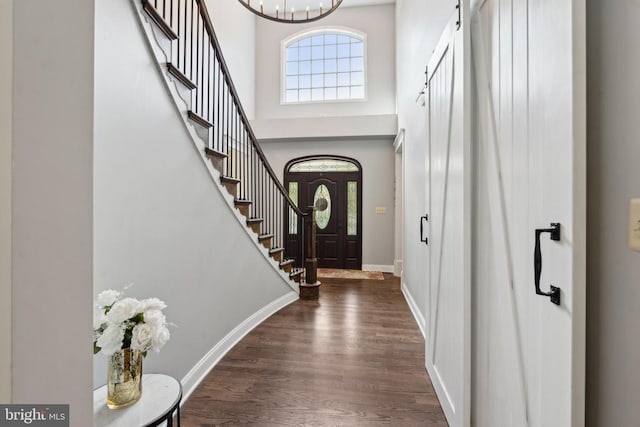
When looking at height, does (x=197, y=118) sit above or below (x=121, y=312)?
above

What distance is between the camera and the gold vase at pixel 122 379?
117 centimetres

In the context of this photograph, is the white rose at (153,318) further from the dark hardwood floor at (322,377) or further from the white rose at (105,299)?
the dark hardwood floor at (322,377)

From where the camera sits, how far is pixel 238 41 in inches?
229

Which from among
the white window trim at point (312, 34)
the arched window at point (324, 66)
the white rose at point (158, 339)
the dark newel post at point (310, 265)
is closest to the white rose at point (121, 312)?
the white rose at point (158, 339)

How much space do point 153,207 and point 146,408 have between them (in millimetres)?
967

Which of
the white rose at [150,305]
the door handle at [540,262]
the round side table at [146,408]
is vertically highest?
the door handle at [540,262]

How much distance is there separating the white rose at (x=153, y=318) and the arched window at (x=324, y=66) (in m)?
5.88

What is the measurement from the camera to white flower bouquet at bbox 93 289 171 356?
3.66 feet

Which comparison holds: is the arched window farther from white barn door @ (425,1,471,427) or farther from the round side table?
the round side table

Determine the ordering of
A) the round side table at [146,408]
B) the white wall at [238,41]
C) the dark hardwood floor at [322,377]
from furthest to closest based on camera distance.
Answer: the white wall at [238,41]
the dark hardwood floor at [322,377]
the round side table at [146,408]

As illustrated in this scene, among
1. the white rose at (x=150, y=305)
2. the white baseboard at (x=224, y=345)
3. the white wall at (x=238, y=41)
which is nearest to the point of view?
the white rose at (x=150, y=305)

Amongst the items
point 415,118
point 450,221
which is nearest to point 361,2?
point 415,118

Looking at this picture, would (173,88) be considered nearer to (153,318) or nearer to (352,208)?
(153,318)

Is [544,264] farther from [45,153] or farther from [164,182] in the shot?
[164,182]
